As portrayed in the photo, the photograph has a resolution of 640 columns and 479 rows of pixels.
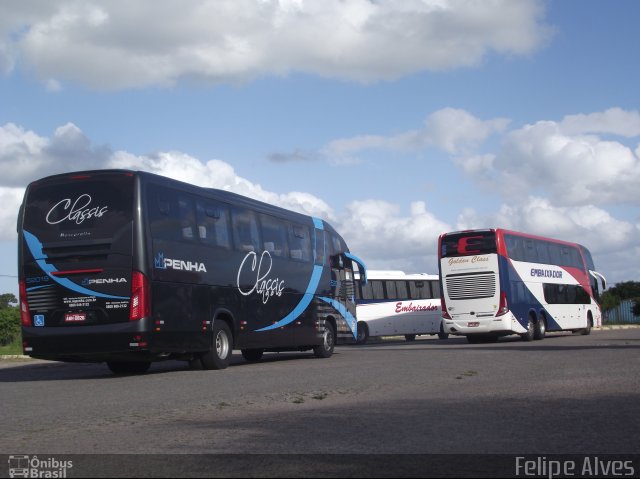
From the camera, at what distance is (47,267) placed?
16766mm

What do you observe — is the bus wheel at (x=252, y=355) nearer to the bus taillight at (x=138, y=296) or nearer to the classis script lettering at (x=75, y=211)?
the bus taillight at (x=138, y=296)

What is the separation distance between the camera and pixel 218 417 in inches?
388

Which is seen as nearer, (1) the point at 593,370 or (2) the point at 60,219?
(1) the point at 593,370

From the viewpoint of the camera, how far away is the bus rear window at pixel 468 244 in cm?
3097

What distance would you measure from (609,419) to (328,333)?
1586 centimetres

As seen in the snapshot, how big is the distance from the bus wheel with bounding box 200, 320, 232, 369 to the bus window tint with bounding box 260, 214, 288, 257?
2809mm

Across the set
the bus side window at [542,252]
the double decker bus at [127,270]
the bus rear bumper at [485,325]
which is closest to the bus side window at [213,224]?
the double decker bus at [127,270]

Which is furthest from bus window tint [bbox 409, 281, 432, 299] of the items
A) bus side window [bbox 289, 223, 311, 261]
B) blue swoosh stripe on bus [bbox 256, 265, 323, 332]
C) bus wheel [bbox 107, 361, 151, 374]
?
bus wheel [bbox 107, 361, 151, 374]

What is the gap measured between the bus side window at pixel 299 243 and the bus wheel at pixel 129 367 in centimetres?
474

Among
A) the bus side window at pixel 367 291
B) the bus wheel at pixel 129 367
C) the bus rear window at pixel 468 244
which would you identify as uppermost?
the bus rear window at pixel 468 244

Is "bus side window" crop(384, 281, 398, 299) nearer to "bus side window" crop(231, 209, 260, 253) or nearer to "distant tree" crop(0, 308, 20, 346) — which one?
"distant tree" crop(0, 308, 20, 346)

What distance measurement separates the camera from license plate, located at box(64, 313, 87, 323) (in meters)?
16.5

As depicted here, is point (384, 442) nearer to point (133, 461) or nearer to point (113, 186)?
point (133, 461)

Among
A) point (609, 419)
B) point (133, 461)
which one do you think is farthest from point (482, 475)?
point (609, 419)
